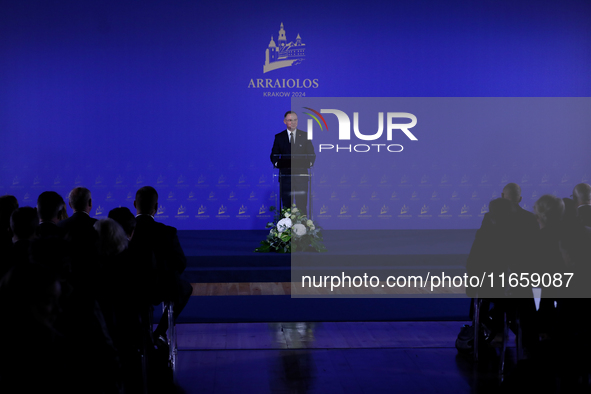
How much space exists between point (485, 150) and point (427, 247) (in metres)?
2.57

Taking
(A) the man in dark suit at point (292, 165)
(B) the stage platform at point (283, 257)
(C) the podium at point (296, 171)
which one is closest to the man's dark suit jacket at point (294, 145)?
(A) the man in dark suit at point (292, 165)

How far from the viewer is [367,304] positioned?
476 centimetres

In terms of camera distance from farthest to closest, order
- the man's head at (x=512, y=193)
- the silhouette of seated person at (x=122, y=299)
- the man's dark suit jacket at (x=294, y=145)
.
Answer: the man's dark suit jacket at (x=294, y=145) → the man's head at (x=512, y=193) → the silhouette of seated person at (x=122, y=299)

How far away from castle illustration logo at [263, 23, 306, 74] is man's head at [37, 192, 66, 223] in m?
5.22

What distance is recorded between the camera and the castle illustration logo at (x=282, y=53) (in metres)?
7.92

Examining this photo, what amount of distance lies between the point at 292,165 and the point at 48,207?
141 inches

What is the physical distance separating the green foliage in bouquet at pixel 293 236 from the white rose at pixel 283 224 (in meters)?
0.03

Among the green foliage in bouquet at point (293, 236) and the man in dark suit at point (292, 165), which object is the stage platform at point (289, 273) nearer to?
the green foliage in bouquet at point (293, 236)

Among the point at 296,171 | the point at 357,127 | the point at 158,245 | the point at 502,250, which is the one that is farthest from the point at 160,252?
the point at 357,127

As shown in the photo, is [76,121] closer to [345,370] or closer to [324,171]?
[324,171]

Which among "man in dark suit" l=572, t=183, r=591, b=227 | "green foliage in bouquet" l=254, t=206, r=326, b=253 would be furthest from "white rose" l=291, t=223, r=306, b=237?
"man in dark suit" l=572, t=183, r=591, b=227

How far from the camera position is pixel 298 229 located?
573cm

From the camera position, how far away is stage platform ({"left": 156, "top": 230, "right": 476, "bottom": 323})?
442 cm

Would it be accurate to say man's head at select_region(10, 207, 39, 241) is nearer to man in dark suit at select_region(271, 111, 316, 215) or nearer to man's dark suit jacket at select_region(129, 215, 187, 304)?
man's dark suit jacket at select_region(129, 215, 187, 304)
